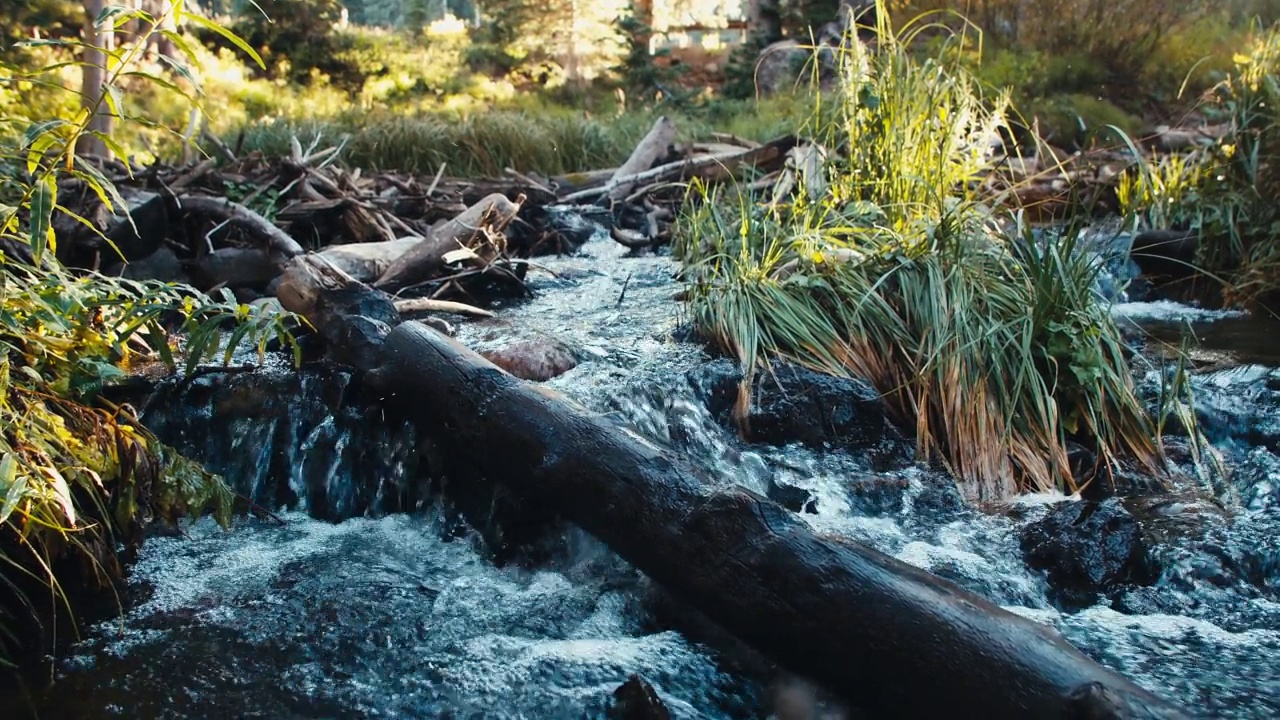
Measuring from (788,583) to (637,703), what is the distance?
1.61 ft

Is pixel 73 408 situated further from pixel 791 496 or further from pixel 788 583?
pixel 791 496

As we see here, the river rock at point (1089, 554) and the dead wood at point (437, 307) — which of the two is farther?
the dead wood at point (437, 307)

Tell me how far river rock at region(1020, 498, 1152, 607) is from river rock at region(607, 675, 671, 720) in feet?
4.81

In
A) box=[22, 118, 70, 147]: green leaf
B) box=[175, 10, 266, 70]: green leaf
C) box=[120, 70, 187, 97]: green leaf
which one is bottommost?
box=[22, 118, 70, 147]: green leaf

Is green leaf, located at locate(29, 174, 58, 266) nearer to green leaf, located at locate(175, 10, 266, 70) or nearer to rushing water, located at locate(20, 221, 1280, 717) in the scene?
green leaf, located at locate(175, 10, 266, 70)

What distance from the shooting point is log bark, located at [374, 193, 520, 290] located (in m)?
5.94

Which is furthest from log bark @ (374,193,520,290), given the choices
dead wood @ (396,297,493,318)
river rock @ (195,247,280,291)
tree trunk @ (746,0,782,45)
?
tree trunk @ (746,0,782,45)

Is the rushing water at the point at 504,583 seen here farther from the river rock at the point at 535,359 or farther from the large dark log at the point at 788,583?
the large dark log at the point at 788,583

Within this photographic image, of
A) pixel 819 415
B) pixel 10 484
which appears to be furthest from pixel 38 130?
pixel 819 415

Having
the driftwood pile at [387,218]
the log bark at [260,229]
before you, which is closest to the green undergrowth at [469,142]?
the driftwood pile at [387,218]

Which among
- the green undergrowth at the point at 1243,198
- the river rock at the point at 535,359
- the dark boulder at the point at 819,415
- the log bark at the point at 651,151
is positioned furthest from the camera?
the log bark at the point at 651,151

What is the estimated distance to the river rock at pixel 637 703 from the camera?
239cm

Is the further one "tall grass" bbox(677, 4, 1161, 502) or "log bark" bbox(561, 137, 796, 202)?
"log bark" bbox(561, 137, 796, 202)

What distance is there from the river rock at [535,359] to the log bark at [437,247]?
4.84ft
